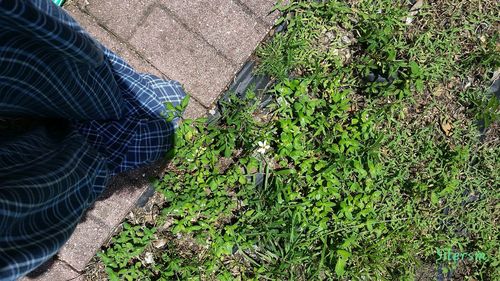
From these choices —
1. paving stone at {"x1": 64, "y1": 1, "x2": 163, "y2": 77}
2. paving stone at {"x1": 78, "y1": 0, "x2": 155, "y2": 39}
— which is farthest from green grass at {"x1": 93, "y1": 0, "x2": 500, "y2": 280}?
paving stone at {"x1": 78, "y1": 0, "x2": 155, "y2": 39}

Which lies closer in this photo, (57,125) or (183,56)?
(57,125)

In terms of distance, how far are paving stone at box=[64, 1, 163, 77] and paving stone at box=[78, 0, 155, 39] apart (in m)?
0.03

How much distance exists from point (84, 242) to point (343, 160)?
1480mm

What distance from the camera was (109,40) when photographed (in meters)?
2.82

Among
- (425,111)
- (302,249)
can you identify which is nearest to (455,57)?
(425,111)

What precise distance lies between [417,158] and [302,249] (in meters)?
0.83

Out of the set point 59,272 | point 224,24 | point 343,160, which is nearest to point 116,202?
point 59,272

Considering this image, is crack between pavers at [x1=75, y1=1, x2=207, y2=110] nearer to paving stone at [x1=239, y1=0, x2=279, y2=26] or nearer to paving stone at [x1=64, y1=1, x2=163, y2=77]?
paving stone at [x1=64, y1=1, x2=163, y2=77]

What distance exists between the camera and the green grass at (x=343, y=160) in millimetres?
2896

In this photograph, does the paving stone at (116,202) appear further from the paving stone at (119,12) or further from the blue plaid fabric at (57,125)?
the paving stone at (119,12)

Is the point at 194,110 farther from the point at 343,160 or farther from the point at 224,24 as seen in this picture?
the point at 343,160

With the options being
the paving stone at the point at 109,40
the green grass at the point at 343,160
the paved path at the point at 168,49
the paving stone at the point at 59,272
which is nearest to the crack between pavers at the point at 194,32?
the paved path at the point at 168,49

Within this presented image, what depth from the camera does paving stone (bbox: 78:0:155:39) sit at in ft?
9.17

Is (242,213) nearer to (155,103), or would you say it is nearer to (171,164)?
(171,164)
